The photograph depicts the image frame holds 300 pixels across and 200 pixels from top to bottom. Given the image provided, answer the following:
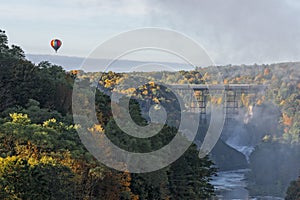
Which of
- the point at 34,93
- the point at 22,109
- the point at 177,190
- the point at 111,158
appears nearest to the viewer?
the point at 111,158

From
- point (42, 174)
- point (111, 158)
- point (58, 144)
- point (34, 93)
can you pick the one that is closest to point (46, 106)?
point (34, 93)

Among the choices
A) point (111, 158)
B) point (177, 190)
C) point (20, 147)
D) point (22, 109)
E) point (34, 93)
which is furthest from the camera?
point (177, 190)

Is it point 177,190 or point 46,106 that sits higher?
point 46,106

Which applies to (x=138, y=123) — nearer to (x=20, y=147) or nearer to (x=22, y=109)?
(x=22, y=109)

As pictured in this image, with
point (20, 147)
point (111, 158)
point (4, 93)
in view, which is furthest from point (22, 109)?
point (20, 147)

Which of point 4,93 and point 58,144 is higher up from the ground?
point 4,93

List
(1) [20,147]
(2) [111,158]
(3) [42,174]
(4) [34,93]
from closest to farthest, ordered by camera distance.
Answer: (3) [42,174], (1) [20,147], (2) [111,158], (4) [34,93]

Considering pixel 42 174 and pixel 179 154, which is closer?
pixel 42 174

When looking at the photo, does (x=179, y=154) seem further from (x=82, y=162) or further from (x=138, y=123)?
(x=82, y=162)

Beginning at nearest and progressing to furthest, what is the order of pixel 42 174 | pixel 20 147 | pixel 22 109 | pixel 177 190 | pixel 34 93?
pixel 42 174 → pixel 20 147 → pixel 22 109 → pixel 34 93 → pixel 177 190
